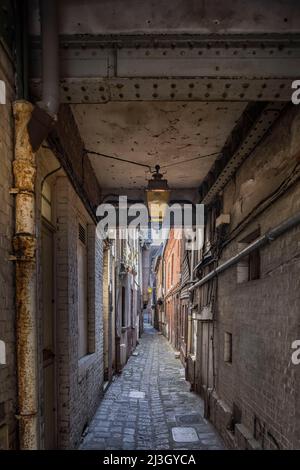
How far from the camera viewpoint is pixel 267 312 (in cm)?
437

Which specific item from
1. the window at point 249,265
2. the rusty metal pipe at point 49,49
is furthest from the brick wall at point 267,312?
the rusty metal pipe at point 49,49

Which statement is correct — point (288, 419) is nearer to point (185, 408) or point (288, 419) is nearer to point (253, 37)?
point (253, 37)

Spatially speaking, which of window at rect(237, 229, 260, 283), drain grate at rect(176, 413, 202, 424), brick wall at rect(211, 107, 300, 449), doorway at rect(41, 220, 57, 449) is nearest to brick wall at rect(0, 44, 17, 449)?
doorway at rect(41, 220, 57, 449)

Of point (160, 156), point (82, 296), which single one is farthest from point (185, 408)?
point (160, 156)

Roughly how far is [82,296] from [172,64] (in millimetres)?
4923

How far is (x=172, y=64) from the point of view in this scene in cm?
304

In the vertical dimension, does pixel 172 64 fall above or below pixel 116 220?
above

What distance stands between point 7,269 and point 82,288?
14.1 feet

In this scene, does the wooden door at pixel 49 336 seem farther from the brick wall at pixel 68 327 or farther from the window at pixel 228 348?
the window at pixel 228 348

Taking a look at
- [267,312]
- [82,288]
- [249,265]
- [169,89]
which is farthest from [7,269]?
[82,288]

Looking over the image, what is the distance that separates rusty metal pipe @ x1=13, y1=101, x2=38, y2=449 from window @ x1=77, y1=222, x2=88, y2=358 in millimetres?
3732

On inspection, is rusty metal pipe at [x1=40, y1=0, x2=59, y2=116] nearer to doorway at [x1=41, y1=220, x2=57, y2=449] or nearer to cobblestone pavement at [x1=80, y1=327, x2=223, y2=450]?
doorway at [x1=41, y1=220, x2=57, y2=449]

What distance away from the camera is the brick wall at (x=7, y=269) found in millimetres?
2547

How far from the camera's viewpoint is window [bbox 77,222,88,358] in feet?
21.7
